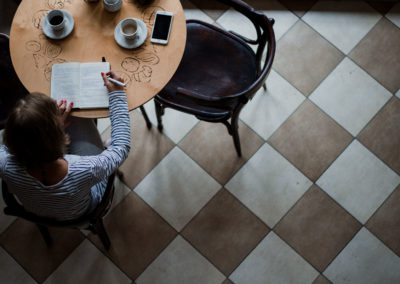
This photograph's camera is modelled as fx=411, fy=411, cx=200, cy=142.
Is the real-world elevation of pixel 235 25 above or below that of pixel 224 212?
above

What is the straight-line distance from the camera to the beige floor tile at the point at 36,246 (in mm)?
2434

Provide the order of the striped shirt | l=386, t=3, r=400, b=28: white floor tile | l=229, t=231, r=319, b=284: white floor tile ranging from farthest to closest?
l=386, t=3, r=400, b=28: white floor tile, l=229, t=231, r=319, b=284: white floor tile, the striped shirt

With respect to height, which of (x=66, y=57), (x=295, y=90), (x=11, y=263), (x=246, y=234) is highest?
(x=66, y=57)

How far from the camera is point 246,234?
2.50m

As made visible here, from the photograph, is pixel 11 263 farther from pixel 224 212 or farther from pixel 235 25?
pixel 235 25

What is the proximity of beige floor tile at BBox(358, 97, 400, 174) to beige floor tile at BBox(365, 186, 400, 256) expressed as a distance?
22cm

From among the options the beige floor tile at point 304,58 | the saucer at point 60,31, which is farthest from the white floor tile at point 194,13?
the saucer at point 60,31

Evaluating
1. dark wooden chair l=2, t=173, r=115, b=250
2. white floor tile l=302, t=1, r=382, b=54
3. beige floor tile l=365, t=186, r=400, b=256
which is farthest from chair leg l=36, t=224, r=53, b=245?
white floor tile l=302, t=1, r=382, b=54

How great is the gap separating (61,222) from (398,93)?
2.27 m

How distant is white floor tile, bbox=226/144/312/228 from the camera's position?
2.55 m

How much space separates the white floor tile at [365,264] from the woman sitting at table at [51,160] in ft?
4.90

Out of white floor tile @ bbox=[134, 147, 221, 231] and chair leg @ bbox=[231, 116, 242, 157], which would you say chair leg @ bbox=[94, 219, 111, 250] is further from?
chair leg @ bbox=[231, 116, 242, 157]

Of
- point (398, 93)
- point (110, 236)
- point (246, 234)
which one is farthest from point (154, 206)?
point (398, 93)

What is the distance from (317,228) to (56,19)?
6.15 ft
